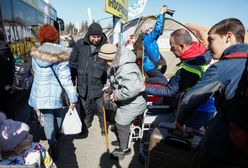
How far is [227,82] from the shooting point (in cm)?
175

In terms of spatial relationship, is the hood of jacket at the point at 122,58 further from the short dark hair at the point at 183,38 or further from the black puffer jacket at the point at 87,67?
the black puffer jacket at the point at 87,67

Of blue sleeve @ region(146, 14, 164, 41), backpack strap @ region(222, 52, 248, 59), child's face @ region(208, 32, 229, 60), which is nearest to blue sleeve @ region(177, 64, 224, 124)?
backpack strap @ region(222, 52, 248, 59)

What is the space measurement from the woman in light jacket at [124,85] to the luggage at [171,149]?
2.69ft

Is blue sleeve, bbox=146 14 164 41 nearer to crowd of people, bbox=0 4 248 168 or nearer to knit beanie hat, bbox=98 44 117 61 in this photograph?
crowd of people, bbox=0 4 248 168

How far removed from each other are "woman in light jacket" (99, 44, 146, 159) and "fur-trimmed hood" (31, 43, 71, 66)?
1.75ft

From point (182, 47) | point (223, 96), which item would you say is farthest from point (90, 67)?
point (223, 96)

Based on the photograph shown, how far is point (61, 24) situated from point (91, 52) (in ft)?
39.0

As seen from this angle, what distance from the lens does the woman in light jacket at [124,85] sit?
10.3 feet

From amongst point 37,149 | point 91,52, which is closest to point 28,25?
point 91,52

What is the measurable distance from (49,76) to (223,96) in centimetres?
225

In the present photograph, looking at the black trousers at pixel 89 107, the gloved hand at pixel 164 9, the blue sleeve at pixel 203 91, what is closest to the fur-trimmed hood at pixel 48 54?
the black trousers at pixel 89 107

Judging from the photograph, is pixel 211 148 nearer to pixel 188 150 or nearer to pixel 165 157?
pixel 188 150

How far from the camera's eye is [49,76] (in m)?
3.24

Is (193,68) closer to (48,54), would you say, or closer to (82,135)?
(48,54)
